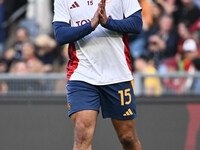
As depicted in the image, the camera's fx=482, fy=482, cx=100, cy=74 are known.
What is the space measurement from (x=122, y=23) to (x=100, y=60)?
43cm

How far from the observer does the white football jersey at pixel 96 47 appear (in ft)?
16.0

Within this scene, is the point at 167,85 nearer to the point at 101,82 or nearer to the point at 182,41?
the point at 182,41

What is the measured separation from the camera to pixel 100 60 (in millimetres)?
4902

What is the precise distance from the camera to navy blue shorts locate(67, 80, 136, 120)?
480 centimetres

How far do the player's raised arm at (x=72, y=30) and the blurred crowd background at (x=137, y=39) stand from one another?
3.60 m

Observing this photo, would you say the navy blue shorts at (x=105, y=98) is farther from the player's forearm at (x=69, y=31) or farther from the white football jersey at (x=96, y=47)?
the player's forearm at (x=69, y=31)

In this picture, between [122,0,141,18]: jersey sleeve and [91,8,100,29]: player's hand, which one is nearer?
[91,8,100,29]: player's hand

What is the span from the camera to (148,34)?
357 inches

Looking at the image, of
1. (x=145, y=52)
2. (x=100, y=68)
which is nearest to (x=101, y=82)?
(x=100, y=68)

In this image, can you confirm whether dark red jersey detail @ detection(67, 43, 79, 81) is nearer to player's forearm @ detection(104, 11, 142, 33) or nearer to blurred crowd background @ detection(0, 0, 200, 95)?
player's forearm @ detection(104, 11, 142, 33)

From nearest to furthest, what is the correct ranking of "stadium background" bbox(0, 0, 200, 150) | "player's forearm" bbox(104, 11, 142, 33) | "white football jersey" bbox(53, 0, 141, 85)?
"player's forearm" bbox(104, 11, 142, 33) → "white football jersey" bbox(53, 0, 141, 85) → "stadium background" bbox(0, 0, 200, 150)

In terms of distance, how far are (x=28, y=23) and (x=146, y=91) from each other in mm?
3218

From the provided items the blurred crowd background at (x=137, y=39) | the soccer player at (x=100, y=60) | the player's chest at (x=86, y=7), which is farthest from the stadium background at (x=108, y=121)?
the player's chest at (x=86, y=7)

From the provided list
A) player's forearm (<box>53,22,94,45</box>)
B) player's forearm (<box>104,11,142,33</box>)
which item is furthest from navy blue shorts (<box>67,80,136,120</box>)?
player's forearm (<box>104,11,142,33</box>)
